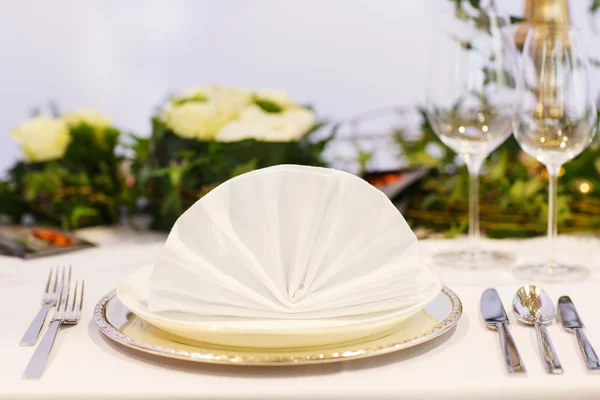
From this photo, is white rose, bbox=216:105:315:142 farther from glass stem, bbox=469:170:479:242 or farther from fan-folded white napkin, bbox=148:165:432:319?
fan-folded white napkin, bbox=148:165:432:319

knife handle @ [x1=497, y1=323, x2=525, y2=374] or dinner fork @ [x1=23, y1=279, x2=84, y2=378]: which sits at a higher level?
dinner fork @ [x1=23, y1=279, x2=84, y2=378]

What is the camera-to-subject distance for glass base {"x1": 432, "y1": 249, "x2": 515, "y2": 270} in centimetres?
97

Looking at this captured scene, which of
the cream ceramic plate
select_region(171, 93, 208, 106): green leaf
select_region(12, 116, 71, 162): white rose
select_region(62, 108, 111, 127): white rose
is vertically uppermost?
select_region(171, 93, 208, 106): green leaf

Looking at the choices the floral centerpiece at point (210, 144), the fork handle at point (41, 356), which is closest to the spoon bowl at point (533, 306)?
the fork handle at point (41, 356)

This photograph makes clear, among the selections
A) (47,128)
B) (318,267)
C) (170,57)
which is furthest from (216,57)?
(318,267)

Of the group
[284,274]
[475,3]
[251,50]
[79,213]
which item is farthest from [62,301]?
[251,50]

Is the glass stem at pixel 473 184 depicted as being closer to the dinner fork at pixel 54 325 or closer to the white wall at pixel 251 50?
the dinner fork at pixel 54 325

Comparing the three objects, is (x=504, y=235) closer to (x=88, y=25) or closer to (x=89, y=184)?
(x=89, y=184)

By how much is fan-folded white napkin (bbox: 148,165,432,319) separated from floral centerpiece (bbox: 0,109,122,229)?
924 mm

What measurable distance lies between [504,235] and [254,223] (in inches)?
32.5

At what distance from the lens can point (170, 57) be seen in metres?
3.41

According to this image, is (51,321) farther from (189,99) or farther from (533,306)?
(189,99)

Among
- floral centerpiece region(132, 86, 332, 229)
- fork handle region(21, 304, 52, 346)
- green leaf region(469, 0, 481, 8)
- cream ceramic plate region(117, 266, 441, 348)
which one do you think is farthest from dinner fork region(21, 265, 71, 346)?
green leaf region(469, 0, 481, 8)

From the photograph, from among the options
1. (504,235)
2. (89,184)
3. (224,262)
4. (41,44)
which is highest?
(41,44)
